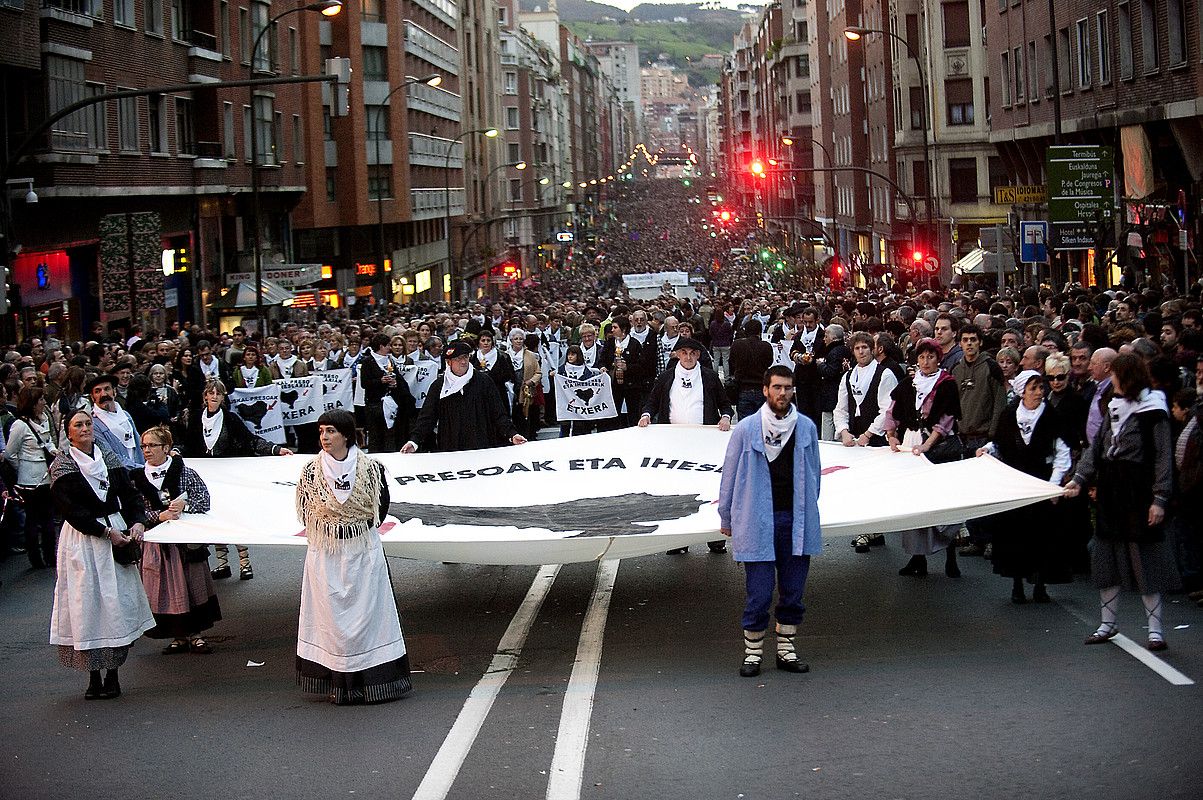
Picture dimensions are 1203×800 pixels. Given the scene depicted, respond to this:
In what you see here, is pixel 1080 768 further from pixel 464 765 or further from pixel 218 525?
pixel 218 525

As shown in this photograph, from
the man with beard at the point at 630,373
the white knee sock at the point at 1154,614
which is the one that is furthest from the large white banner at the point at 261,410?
the white knee sock at the point at 1154,614

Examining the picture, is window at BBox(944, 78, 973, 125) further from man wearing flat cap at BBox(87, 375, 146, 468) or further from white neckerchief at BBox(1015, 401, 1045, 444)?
man wearing flat cap at BBox(87, 375, 146, 468)

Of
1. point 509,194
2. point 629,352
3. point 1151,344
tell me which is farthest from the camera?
point 509,194

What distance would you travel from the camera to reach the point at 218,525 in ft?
36.7

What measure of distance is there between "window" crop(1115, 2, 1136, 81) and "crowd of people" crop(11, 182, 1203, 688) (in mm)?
12844

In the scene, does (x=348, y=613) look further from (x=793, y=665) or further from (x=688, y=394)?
(x=688, y=394)

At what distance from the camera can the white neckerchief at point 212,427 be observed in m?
15.2

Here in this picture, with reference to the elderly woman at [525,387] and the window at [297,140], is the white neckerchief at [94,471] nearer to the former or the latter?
the elderly woman at [525,387]

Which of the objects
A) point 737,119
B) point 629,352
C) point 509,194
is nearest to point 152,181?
point 629,352

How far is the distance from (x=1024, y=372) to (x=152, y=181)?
3050 centimetres

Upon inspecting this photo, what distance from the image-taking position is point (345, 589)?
381 inches

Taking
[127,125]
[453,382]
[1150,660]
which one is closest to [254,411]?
[453,382]

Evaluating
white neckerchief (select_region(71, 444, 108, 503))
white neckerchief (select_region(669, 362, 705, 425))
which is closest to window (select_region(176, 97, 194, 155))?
white neckerchief (select_region(669, 362, 705, 425))

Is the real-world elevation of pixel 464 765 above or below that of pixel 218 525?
below
